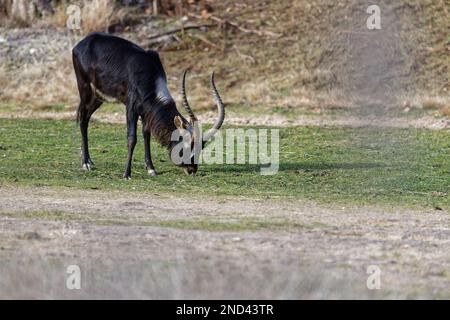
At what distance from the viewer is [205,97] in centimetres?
2202

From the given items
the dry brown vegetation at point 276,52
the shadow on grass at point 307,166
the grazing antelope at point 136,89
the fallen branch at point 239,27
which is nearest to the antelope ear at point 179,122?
the grazing antelope at point 136,89

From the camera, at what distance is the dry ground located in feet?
23.9

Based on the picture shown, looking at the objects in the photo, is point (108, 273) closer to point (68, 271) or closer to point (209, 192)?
point (68, 271)

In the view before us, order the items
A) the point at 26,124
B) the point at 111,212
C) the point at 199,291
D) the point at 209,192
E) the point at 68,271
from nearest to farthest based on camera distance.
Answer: the point at 199,291, the point at 68,271, the point at 111,212, the point at 209,192, the point at 26,124

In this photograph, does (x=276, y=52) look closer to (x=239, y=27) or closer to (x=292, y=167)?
(x=239, y=27)

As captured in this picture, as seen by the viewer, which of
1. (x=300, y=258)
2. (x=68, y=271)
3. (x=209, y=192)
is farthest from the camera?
(x=209, y=192)

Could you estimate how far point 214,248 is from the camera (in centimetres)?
862

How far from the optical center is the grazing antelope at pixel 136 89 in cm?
1400

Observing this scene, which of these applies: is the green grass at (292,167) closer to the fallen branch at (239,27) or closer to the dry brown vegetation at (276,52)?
the dry brown vegetation at (276,52)

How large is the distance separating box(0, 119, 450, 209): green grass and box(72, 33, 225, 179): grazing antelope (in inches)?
21.0

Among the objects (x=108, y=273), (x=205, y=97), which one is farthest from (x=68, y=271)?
(x=205, y=97)

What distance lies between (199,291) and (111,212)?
4.04 metres

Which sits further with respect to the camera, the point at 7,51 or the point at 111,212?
the point at 7,51

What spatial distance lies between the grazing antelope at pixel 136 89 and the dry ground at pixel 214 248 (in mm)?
2009
